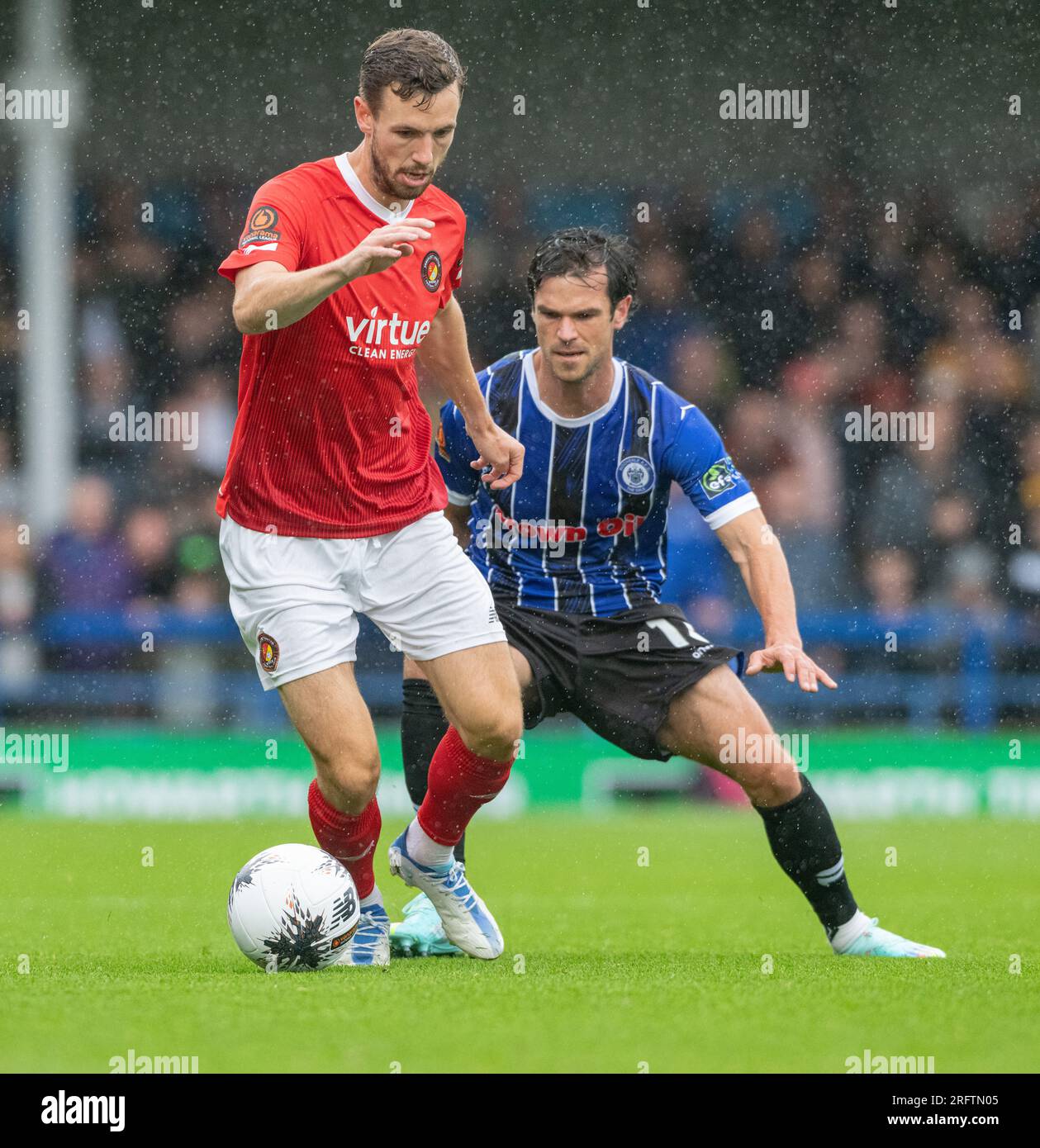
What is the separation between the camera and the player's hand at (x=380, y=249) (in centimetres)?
402

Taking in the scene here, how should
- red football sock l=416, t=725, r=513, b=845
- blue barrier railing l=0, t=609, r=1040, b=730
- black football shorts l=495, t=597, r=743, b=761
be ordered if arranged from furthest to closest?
1. blue barrier railing l=0, t=609, r=1040, b=730
2. black football shorts l=495, t=597, r=743, b=761
3. red football sock l=416, t=725, r=513, b=845

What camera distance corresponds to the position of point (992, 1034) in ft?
12.5

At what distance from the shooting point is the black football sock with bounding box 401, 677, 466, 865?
223 inches

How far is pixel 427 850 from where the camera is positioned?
5113mm

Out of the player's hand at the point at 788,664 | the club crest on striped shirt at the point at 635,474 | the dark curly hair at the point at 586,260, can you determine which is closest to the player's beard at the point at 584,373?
the dark curly hair at the point at 586,260

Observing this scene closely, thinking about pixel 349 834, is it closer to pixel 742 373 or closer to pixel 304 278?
pixel 304 278

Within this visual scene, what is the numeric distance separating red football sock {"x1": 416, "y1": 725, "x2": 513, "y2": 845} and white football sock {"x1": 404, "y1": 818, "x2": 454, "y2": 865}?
0.04ft

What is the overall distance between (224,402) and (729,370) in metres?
3.22

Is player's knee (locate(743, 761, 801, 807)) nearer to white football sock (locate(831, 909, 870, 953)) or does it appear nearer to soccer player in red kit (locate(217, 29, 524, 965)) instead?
white football sock (locate(831, 909, 870, 953))

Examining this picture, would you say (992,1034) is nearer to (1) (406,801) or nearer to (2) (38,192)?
(1) (406,801)

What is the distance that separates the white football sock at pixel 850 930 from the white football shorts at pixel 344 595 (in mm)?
1319

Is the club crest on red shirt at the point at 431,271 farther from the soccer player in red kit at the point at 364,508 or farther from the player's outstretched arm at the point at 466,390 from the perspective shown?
the player's outstretched arm at the point at 466,390

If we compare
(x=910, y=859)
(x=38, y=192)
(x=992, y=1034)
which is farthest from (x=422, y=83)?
(x=38, y=192)

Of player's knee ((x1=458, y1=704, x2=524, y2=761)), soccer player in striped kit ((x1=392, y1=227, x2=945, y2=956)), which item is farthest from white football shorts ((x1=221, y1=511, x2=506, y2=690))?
soccer player in striped kit ((x1=392, y1=227, x2=945, y2=956))
